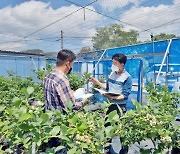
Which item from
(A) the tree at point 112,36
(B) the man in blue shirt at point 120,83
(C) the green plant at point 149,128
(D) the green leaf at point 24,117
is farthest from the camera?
(A) the tree at point 112,36

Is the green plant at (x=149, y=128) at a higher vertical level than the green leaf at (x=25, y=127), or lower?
lower

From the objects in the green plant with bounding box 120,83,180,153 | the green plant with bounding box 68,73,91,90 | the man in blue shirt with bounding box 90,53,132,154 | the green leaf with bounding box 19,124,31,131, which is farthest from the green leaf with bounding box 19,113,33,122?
the green plant with bounding box 68,73,91,90

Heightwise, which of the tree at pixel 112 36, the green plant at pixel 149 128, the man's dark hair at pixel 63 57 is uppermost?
the tree at pixel 112 36

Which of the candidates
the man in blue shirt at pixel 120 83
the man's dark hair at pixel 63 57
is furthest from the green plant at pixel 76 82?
the man's dark hair at pixel 63 57

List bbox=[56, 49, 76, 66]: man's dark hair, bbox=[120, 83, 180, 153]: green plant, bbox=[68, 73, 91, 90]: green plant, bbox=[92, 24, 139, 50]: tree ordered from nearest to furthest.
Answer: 1. bbox=[120, 83, 180, 153]: green plant
2. bbox=[56, 49, 76, 66]: man's dark hair
3. bbox=[68, 73, 91, 90]: green plant
4. bbox=[92, 24, 139, 50]: tree

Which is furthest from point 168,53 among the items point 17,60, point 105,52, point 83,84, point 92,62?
point 17,60

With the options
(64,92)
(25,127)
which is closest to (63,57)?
(64,92)

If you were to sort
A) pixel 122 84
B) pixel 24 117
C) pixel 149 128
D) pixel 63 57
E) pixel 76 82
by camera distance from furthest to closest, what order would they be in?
pixel 76 82 < pixel 122 84 < pixel 63 57 < pixel 149 128 < pixel 24 117

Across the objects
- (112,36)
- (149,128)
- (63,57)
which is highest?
(112,36)

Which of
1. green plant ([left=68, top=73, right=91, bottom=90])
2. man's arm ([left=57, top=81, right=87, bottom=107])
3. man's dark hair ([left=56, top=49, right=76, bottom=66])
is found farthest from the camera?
green plant ([left=68, top=73, right=91, bottom=90])

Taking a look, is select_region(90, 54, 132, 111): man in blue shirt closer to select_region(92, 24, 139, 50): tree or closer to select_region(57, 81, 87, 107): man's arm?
select_region(57, 81, 87, 107): man's arm

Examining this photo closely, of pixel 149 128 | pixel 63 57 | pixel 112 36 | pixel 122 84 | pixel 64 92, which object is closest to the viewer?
pixel 149 128

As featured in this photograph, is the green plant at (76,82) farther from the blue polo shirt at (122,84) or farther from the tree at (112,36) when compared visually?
the tree at (112,36)

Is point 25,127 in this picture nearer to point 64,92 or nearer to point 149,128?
point 149,128
